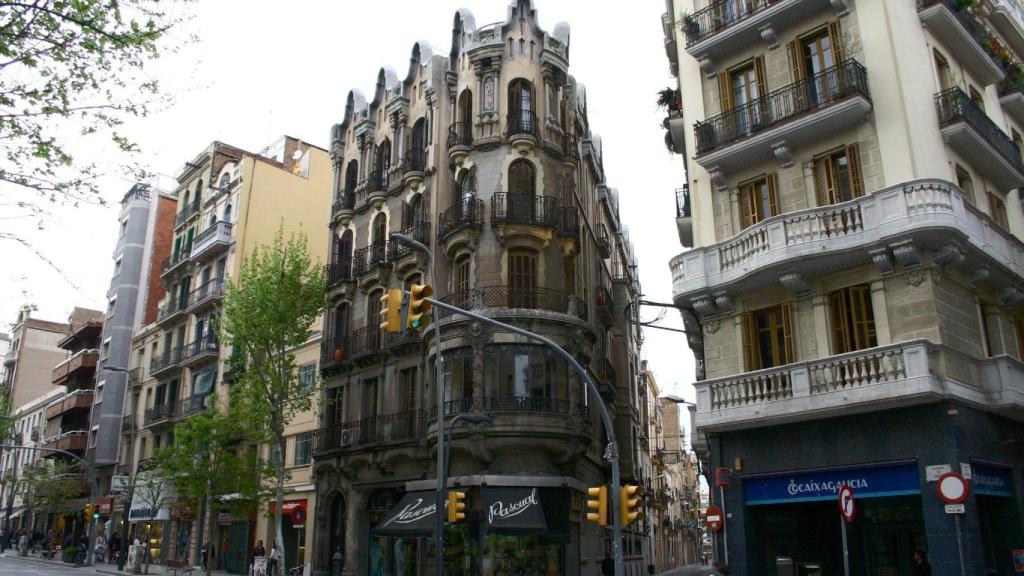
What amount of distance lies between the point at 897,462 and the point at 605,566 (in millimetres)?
15346

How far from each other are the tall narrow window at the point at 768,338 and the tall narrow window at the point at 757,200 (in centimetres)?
245

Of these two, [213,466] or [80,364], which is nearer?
[213,466]

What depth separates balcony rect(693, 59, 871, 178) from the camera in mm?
18312

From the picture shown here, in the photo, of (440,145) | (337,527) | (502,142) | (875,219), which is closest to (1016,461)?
(875,219)

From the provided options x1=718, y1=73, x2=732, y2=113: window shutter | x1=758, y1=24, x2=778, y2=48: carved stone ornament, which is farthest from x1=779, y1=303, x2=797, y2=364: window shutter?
x1=758, y1=24, x2=778, y2=48: carved stone ornament

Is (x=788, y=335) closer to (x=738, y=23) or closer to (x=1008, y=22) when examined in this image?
(x=738, y=23)

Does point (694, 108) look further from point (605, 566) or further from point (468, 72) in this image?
point (605, 566)

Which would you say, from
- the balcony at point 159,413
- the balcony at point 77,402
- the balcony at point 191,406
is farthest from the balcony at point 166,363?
the balcony at point 77,402

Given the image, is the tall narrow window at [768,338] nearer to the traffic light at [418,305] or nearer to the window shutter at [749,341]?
the window shutter at [749,341]

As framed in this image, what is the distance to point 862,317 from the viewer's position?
17641 mm

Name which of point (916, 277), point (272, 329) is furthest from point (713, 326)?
point (272, 329)

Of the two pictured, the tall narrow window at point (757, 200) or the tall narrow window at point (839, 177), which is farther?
the tall narrow window at point (757, 200)

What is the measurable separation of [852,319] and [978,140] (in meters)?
5.52

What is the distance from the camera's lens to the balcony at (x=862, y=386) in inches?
627
